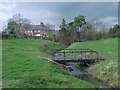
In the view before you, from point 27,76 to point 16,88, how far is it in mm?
4475

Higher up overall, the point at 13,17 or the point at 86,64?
the point at 13,17

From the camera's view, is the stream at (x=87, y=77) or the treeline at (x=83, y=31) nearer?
the stream at (x=87, y=77)

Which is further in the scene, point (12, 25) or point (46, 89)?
point (12, 25)

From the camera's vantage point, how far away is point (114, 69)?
3161 centimetres

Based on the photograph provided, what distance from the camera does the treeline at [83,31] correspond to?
130 meters

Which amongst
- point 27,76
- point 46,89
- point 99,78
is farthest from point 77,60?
point 46,89

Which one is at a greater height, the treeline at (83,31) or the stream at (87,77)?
the treeline at (83,31)

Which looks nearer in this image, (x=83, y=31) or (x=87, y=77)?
(x=87, y=77)

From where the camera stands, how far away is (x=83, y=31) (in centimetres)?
13975

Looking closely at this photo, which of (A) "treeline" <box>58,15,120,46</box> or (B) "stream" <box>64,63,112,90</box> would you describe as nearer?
(B) "stream" <box>64,63,112,90</box>

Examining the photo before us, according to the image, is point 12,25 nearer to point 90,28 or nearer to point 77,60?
point 90,28

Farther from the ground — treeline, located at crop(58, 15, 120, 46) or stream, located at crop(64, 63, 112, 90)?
treeline, located at crop(58, 15, 120, 46)

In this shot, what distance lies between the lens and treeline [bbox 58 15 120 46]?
130 metres

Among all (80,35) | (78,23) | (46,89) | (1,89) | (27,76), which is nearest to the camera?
(1,89)
